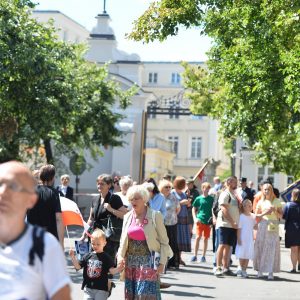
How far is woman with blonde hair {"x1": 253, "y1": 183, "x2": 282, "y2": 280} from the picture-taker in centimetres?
1839

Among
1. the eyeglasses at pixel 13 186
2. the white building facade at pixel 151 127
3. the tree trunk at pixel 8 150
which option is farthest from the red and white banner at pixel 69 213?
the white building facade at pixel 151 127

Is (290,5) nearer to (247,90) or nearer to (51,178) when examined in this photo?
(247,90)

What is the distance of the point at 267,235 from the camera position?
18.7 m

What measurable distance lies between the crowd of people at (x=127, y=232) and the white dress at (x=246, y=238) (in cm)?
2

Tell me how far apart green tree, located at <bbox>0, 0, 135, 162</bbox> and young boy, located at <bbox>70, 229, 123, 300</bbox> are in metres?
11.7

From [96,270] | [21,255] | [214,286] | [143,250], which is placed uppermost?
[21,255]

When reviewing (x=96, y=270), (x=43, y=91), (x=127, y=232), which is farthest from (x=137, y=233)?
(x=43, y=91)

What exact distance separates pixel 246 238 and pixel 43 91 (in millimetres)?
10570

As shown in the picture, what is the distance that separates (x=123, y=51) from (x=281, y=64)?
4702 cm

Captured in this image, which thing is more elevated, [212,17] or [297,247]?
[212,17]

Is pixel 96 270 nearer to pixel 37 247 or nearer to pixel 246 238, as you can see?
pixel 37 247

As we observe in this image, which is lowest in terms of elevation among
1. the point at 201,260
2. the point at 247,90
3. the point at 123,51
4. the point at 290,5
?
the point at 201,260

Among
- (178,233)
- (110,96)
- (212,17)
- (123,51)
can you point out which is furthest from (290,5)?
(123,51)

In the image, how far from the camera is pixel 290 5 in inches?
672
